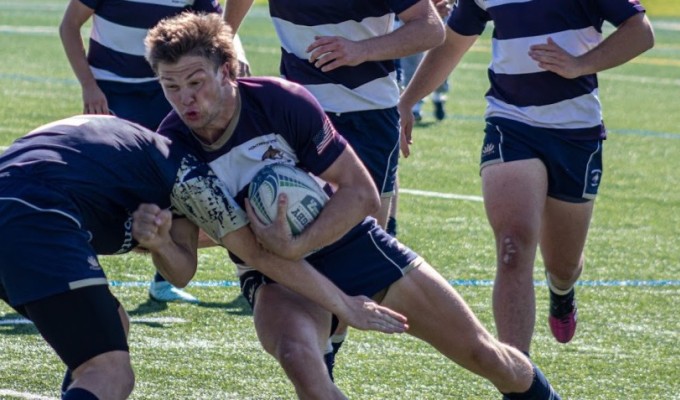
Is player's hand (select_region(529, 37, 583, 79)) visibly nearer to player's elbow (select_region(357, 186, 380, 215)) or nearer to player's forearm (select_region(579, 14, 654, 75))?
player's forearm (select_region(579, 14, 654, 75))

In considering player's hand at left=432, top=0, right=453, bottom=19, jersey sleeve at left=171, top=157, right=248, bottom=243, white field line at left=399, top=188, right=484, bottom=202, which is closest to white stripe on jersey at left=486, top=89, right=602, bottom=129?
player's hand at left=432, top=0, right=453, bottom=19

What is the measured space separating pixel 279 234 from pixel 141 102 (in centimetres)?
305

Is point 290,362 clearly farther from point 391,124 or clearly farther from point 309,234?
point 391,124

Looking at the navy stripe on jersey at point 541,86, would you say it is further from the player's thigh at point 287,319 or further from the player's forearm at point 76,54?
the player's forearm at point 76,54

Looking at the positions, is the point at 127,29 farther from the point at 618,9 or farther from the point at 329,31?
the point at 618,9

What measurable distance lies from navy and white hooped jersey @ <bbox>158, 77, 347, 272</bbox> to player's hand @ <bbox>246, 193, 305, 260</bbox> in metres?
0.17

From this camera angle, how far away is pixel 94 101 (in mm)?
7102

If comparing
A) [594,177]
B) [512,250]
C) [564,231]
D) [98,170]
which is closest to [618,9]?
[594,177]

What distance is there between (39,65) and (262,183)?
1309 cm

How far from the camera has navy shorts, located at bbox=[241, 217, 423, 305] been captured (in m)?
4.79

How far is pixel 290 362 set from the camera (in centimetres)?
448

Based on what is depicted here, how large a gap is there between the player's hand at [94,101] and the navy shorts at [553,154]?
2.14 meters

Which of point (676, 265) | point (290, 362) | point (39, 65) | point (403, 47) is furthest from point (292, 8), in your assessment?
point (39, 65)

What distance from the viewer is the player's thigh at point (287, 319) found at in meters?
4.58
